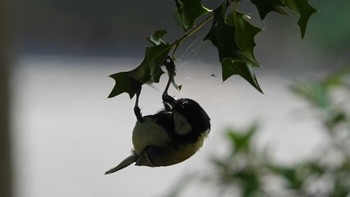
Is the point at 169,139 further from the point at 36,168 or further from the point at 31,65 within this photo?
the point at 31,65

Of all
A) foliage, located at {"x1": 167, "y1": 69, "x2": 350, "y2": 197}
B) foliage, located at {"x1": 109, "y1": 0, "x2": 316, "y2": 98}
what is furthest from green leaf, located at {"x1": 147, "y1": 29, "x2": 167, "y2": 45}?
foliage, located at {"x1": 167, "y1": 69, "x2": 350, "y2": 197}

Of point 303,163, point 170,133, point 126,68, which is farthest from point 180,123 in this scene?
point 126,68

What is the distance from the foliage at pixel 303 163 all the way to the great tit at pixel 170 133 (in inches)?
33.3

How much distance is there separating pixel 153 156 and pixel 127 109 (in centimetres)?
236

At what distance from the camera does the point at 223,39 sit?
53cm

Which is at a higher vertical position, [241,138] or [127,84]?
[127,84]

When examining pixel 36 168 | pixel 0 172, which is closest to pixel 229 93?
pixel 36 168

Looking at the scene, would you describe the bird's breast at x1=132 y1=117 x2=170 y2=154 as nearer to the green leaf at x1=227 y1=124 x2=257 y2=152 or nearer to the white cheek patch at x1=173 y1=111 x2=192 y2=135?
the white cheek patch at x1=173 y1=111 x2=192 y2=135

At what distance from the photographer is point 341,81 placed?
1.52 meters

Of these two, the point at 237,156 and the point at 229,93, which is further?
the point at 229,93

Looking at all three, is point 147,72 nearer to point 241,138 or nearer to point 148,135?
point 148,135

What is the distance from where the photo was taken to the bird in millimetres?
596

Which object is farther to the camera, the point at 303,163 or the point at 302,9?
the point at 303,163

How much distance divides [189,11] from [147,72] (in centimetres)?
4
